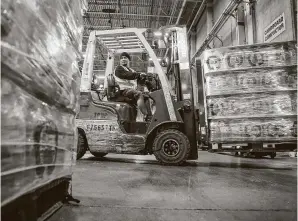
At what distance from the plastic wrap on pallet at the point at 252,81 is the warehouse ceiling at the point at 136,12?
7.15m

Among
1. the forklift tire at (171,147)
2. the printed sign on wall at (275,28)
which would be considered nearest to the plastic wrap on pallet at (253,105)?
the forklift tire at (171,147)

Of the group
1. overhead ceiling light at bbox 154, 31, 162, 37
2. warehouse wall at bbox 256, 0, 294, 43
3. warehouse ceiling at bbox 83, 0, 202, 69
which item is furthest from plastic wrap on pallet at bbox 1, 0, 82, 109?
warehouse ceiling at bbox 83, 0, 202, 69

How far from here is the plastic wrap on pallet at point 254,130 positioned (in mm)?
3619

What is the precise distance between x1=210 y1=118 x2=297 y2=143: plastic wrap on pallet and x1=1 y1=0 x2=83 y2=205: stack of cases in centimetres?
275

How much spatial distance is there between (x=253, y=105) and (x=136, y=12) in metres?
9.08

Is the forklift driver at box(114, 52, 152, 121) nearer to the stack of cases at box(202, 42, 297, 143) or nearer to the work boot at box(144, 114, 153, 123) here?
the work boot at box(144, 114, 153, 123)

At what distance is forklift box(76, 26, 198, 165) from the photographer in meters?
4.25

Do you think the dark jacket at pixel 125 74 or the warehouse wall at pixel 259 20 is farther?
the warehouse wall at pixel 259 20

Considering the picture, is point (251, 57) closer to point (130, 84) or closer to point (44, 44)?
point (130, 84)

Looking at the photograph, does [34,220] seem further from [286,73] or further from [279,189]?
[286,73]

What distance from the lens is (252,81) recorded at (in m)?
3.80

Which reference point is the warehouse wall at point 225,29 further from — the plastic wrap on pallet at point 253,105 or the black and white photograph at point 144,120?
the plastic wrap on pallet at point 253,105

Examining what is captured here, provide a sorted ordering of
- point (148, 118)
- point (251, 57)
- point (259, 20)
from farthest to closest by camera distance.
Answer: point (259, 20) < point (148, 118) < point (251, 57)

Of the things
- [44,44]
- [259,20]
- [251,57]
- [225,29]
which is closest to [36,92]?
[44,44]
